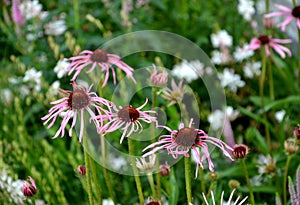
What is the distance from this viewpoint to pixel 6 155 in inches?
64.4

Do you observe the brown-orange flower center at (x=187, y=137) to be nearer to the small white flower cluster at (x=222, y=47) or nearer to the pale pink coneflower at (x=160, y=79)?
the pale pink coneflower at (x=160, y=79)

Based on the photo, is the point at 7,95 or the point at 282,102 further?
the point at 7,95

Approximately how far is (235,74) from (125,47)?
47 cm

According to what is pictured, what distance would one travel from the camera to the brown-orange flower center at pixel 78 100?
868mm

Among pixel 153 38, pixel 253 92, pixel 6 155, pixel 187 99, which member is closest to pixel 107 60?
pixel 6 155

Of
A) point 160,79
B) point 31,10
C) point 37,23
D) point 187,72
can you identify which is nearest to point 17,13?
point 31,10

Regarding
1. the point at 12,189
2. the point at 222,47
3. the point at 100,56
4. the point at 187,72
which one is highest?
the point at 222,47

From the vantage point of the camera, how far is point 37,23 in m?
2.14

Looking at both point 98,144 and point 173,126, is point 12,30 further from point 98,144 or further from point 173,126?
point 173,126

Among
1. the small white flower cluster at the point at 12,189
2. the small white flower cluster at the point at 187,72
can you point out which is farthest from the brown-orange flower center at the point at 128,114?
the small white flower cluster at the point at 187,72

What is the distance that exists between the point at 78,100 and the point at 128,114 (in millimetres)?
78

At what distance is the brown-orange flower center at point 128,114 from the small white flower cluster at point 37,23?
1189 mm

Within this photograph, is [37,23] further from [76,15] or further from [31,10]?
[76,15]

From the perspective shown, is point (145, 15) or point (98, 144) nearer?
point (98, 144)
